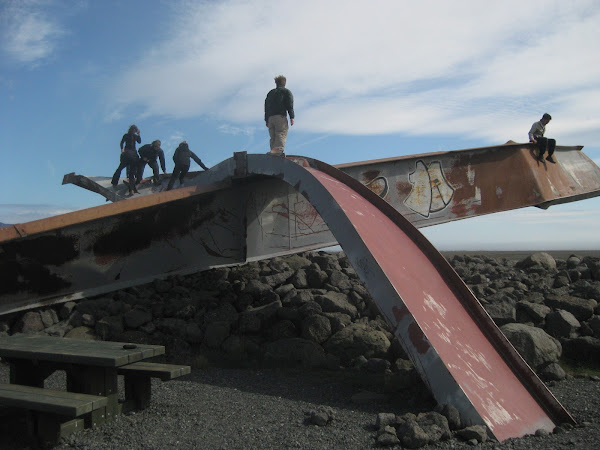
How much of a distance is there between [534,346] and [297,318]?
2.71 meters

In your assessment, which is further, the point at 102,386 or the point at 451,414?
the point at 102,386

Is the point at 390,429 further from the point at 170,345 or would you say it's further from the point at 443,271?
the point at 170,345

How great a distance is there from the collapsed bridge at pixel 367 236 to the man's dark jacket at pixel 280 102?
93 centimetres

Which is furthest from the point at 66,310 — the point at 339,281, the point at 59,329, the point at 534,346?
the point at 534,346

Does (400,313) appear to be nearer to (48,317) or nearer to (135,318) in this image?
(135,318)

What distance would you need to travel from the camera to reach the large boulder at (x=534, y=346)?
557 centimetres

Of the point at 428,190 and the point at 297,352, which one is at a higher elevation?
the point at 428,190

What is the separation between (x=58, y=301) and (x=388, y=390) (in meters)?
4.75

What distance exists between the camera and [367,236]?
506 cm

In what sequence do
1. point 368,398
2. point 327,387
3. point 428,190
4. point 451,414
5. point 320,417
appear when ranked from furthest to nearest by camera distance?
point 428,190
point 327,387
point 368,398
point 320,417
point 451,414

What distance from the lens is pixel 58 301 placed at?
7660 mm

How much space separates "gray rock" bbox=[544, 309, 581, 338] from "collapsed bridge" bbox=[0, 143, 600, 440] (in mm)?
1921

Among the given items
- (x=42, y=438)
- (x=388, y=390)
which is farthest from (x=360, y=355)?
(x=42, y=438)

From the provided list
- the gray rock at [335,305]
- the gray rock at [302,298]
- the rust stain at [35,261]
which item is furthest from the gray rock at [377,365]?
the rust stain at [35,261]
